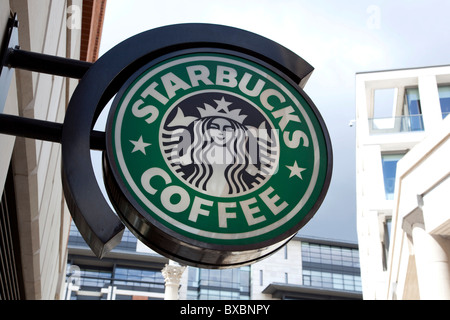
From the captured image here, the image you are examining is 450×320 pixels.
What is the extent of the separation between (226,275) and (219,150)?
56.4 meters

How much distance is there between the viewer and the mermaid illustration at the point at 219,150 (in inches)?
105

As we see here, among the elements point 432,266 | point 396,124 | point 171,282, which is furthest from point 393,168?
point 432,266

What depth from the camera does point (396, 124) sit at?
A: 24422 millimetres

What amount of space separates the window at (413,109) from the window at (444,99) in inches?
37.0

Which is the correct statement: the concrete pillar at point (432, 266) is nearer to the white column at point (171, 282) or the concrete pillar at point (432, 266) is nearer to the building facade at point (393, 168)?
the building facade at point (393, 168)

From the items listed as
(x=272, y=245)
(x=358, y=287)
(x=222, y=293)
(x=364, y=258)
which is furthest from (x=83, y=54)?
(x=358, y=287)

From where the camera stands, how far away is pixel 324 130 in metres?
2.97

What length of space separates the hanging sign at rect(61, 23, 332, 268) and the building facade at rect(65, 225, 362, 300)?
48844 mm

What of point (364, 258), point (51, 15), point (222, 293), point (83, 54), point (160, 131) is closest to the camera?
point (160, 131)

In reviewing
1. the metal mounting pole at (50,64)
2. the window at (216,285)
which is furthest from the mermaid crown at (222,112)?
the window at (216,285)

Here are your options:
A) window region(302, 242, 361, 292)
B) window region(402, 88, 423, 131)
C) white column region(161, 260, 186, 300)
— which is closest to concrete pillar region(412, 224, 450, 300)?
white column region(161, 260, 186, 300)

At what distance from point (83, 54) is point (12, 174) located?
6.05 m

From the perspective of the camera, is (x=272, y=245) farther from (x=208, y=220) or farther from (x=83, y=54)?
(x=83, y=54)
